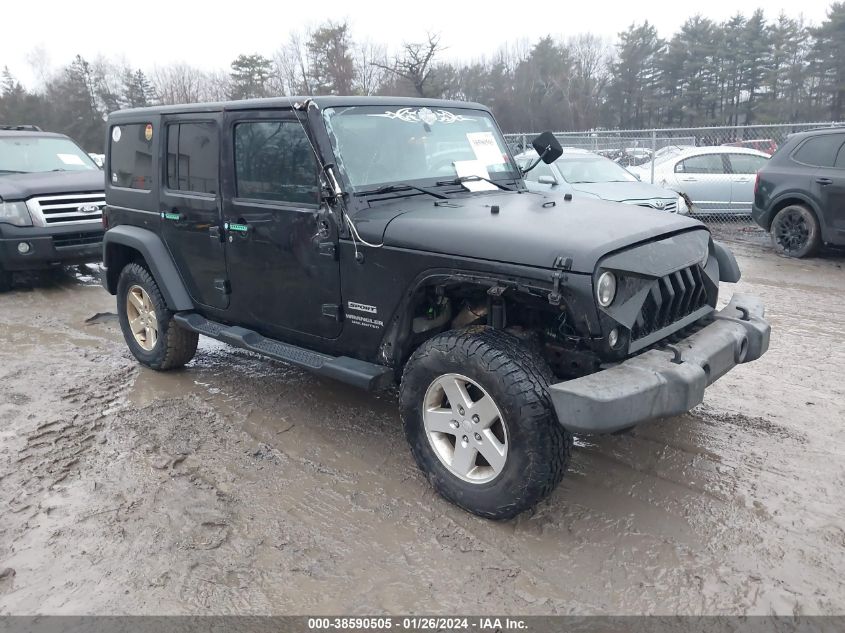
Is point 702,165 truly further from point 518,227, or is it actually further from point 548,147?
point 518,227

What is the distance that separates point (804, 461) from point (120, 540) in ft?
11.6

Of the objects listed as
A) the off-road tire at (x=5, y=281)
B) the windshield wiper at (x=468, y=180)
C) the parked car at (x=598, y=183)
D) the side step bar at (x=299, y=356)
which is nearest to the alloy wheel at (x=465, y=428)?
the side step bar at (x=299, y=356)

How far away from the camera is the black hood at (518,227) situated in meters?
2.81

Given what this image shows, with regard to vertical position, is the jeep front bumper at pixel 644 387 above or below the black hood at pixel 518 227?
below

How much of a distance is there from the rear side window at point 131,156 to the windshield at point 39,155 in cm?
423

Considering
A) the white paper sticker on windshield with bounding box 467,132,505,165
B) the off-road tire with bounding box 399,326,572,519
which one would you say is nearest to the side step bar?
the off-road tire with bounding box 399,326,572,519

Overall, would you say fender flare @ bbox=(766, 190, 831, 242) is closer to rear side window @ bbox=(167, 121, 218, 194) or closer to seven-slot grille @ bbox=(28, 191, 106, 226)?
rear side window @ bbox=(167, 121, 218, 194)

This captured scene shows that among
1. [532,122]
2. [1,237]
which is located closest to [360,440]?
[1,237]

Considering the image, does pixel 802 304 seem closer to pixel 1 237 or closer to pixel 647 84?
pixel 1 237

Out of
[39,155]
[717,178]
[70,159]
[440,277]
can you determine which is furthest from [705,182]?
[39,155]

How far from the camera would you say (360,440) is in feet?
13.1

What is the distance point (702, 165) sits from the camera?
1155cm

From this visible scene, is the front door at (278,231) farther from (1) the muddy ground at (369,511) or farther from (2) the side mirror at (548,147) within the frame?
(2) the side mirror at (548,147)

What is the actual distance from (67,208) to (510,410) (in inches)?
281
